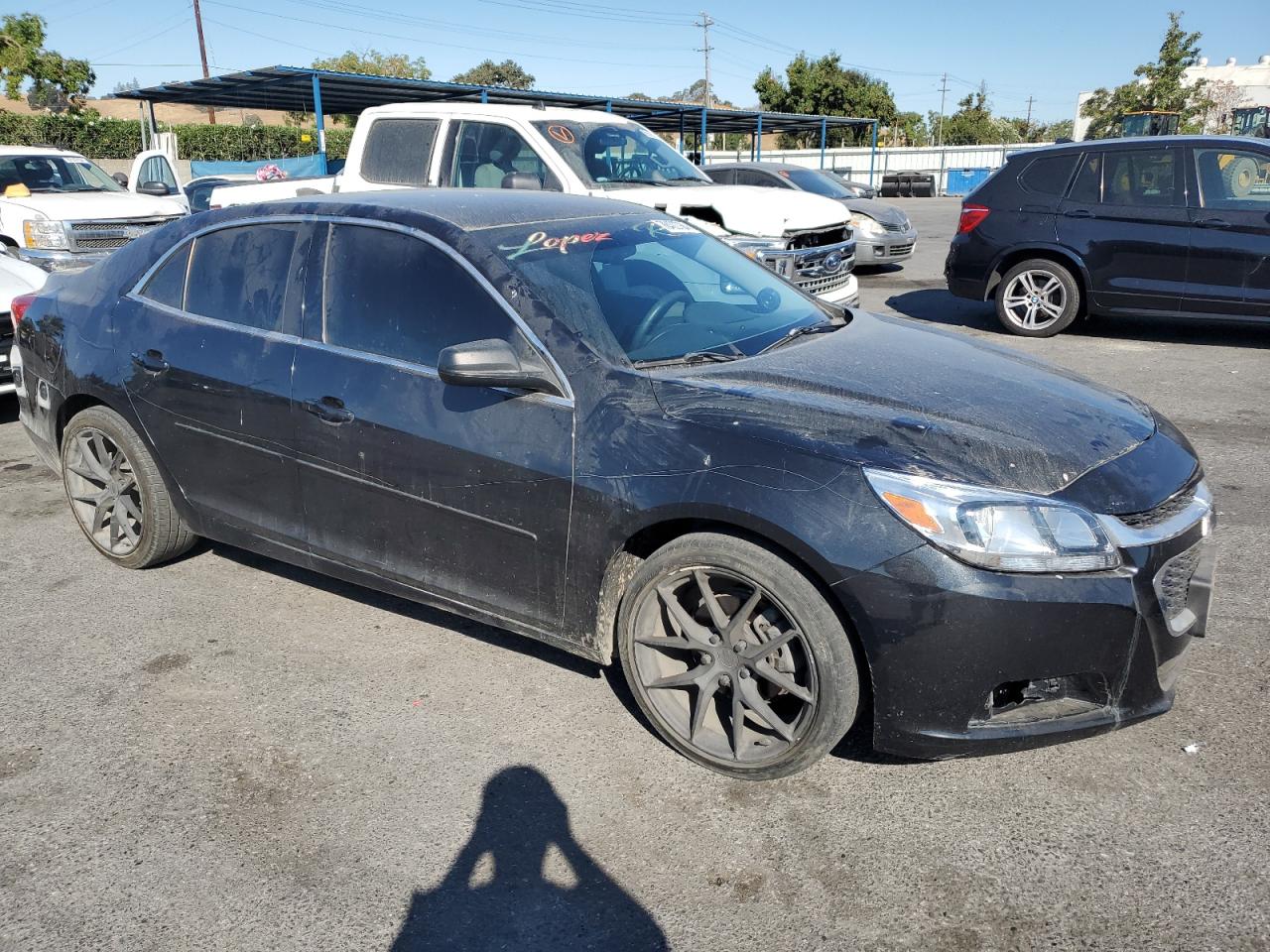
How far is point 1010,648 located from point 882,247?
12.4m

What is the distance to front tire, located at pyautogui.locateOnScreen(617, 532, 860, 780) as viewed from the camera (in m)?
2.83

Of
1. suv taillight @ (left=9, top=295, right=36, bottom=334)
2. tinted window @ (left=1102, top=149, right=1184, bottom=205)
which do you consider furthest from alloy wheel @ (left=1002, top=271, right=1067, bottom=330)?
suv taillight @ (left=9, top=295, right=36, bottom=334)

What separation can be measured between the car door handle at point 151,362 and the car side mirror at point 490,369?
63.6 inches

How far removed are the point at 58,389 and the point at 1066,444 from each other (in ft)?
13.8

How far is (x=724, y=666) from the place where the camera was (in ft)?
9.97

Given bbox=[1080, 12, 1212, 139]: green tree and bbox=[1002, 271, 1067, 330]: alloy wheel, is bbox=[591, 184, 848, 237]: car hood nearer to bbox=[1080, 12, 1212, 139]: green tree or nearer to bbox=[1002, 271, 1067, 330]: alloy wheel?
bbox=[1002, 271, 1067, 330]: alloy wheel

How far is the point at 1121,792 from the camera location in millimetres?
2953

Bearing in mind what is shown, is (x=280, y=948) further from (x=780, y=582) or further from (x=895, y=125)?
(x=895, y=125)

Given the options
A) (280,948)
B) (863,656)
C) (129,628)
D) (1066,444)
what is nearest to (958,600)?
(863,656)

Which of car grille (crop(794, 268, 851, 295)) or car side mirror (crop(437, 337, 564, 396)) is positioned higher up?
car side mirror (crop(437, 337, 564, 396))

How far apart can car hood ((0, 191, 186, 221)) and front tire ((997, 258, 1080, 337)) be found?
31.6 feet

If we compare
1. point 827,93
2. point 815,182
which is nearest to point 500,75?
point 827,93

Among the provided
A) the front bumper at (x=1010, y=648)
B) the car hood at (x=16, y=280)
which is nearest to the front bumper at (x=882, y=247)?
the car hood at (x=16, y=280)

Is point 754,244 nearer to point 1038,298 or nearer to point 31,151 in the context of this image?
point 1038,298
